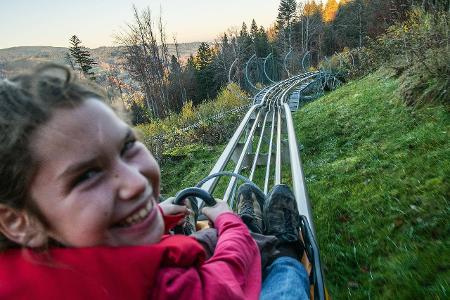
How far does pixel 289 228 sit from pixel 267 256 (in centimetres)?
30

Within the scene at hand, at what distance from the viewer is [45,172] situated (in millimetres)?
1093

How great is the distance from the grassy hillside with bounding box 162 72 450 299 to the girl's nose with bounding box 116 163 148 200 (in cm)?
218

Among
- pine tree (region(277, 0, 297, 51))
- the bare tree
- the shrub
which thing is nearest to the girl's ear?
the shrub

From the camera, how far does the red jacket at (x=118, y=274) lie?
998mm

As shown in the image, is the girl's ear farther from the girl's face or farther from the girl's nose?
the girl's nose

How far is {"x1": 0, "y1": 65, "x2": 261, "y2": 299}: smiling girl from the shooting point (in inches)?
41.3

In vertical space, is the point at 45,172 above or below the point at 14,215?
above

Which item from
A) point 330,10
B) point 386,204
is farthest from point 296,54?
point 386,204

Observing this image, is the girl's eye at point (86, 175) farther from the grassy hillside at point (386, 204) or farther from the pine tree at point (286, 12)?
the pine tree at point (286, 12)

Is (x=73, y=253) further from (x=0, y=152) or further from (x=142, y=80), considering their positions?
(x=142, y=80)

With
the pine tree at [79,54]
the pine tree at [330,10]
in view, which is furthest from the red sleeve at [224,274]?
the pine tree at [330,10]

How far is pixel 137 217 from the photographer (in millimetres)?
1309

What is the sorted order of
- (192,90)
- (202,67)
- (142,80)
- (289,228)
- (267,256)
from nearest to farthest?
1. (267,256)
2. (289,228)
3. (142,80)
4. (192,90)
5. (202,67)

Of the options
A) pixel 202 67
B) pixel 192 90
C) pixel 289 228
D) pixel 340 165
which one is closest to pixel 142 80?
pixel 192 90
